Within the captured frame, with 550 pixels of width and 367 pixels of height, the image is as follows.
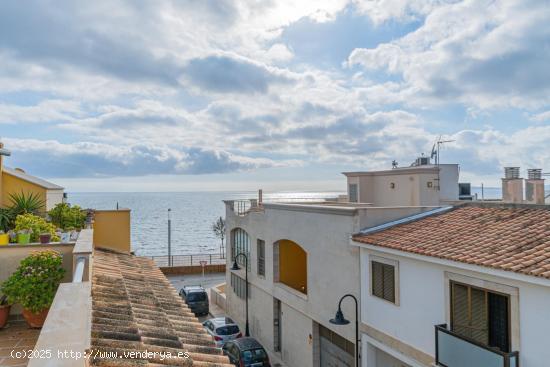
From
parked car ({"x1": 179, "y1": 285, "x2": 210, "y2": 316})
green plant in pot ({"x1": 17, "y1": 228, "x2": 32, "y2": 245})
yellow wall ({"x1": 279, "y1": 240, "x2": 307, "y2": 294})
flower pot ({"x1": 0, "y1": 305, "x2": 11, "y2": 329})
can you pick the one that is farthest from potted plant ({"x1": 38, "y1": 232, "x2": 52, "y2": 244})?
parked car ({"x1": 179, "y1": 285, "x2": 210, "y2": 316})

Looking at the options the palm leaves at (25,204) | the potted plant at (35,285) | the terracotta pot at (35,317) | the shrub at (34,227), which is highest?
the palm leaves at (25,204)

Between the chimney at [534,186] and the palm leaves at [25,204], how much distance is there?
1948 centimetres

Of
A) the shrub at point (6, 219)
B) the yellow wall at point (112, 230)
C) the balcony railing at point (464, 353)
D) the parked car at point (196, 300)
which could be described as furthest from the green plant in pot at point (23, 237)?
the parked car at point (196, 300)

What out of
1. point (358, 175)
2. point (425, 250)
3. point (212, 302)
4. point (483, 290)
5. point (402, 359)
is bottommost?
point (212, 302)

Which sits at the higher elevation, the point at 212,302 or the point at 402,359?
the point at 402,359

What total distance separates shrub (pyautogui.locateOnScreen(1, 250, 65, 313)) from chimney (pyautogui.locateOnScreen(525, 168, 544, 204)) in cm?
1793

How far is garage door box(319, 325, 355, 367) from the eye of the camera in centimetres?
1470

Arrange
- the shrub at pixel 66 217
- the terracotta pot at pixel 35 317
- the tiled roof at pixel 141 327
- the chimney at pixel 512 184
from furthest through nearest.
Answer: the chimney at pixel 512 184, the shrub at pixel 66 217, the terracotta pot at pixel 35 317, the tiled roof at pixel 141 327

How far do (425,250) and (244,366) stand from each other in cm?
936

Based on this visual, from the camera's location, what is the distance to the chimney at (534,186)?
17031 mm

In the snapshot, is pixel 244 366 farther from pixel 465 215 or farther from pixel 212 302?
pixel 212 302

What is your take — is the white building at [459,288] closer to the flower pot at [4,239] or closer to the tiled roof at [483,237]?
the tiled roof at [483,237]

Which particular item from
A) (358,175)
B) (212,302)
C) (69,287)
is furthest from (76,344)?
(212,302)

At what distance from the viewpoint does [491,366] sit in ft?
28.9
